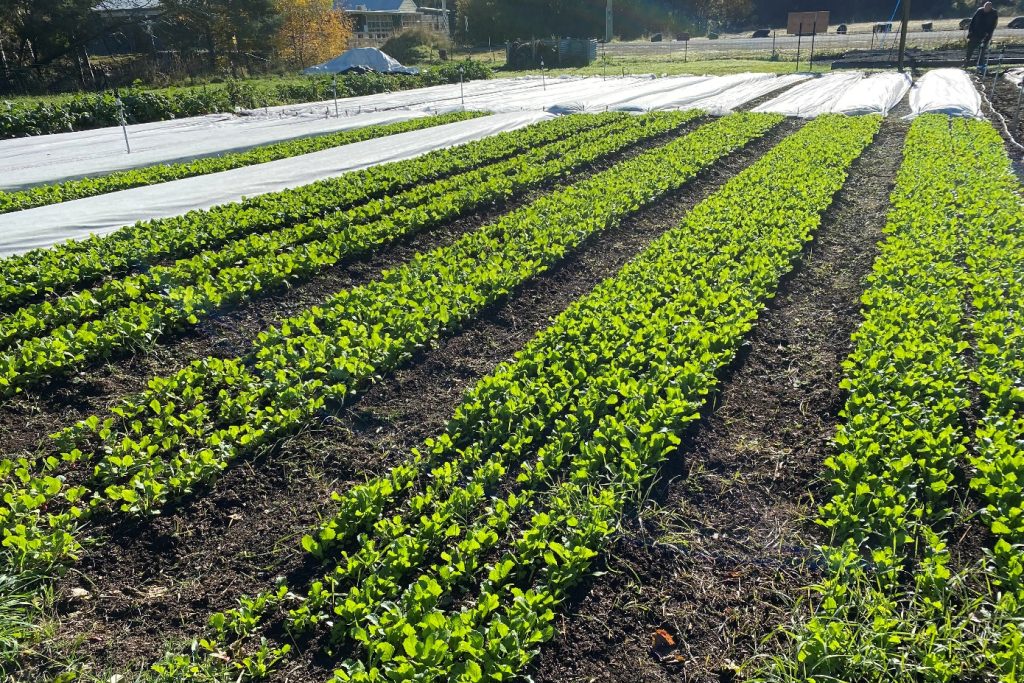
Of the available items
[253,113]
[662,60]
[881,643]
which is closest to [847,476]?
[881,643]

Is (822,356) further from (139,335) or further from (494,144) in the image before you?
(494,144)

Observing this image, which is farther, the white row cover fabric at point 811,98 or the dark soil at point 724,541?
the white row cover fabric at point 811,98

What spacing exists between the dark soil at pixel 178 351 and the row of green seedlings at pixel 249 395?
28 centimetres

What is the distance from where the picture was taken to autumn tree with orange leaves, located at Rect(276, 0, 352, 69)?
34656 millimetres

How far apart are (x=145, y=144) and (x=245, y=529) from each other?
1383cm

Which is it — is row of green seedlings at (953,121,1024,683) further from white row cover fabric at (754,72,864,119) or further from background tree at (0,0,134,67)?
background tree at (0,0,134,67)

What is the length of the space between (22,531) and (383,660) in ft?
6.90

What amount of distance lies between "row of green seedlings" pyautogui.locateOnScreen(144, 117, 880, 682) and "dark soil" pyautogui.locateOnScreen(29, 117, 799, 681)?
203mm

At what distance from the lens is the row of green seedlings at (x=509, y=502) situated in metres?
2.91

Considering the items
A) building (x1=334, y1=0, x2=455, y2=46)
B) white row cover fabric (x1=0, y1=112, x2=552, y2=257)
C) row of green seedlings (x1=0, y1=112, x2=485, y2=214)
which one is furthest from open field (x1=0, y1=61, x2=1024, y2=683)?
building (x1=334, y1=0, x2=455, y2=46)

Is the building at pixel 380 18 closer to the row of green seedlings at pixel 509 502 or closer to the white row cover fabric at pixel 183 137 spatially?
the white row cover fabric at pixel 183 137

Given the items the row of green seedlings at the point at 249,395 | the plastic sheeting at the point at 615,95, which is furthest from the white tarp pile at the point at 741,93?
the row of green seedlings at the point at 249,395

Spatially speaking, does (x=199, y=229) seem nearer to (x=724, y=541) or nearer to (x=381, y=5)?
(x=724, y=541)

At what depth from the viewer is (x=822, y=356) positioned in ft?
18.5
